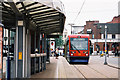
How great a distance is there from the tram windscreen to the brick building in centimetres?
4335

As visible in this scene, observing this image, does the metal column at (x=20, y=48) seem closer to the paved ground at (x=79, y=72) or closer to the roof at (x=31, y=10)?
the roof at (x=31, y=10)

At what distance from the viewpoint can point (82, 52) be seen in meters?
23.2

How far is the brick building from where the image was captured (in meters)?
68.8

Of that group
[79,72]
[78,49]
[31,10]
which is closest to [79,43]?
[78,49]

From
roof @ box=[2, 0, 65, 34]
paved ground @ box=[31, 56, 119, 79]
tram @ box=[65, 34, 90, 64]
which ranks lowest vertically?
paved ground @ box=[31, 56, 119, 79]

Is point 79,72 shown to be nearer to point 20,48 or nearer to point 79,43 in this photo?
point 20,48

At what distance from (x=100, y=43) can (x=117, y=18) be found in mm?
10137

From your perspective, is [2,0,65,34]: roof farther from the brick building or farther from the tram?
the brick building

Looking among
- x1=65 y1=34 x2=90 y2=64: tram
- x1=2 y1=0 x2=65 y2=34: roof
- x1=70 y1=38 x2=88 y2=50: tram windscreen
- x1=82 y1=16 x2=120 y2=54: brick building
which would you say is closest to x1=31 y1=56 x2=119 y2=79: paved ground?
x1=65 y1=34 x2=90 y2=64: tram

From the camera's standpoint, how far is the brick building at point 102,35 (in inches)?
2709

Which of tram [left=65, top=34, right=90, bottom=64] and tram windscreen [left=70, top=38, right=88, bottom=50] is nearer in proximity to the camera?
tram [left=65, top=34, right=90, bottom=64]

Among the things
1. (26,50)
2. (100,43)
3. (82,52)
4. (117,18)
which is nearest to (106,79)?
(26,50)

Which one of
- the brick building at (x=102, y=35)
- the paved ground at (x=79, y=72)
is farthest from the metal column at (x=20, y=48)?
the brick building at (x=102, y=35)

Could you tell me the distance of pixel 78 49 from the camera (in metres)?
23.4
